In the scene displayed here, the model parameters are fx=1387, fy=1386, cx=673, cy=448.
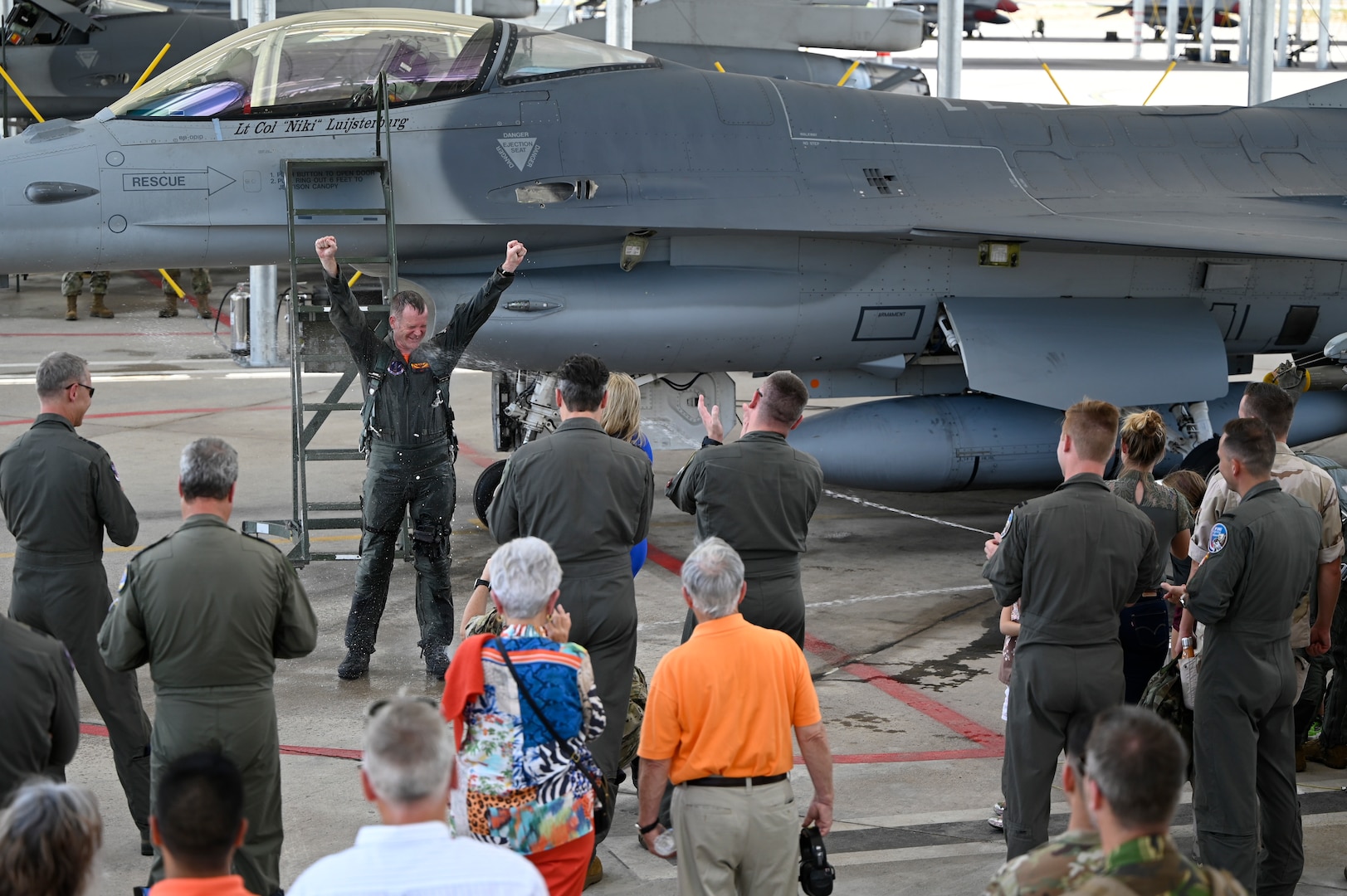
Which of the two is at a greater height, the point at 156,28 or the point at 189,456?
the point at 156,28

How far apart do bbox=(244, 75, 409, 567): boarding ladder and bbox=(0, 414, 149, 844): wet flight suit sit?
117 inches

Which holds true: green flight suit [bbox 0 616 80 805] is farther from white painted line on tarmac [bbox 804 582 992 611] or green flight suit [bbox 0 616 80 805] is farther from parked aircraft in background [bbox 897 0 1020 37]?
parked aircraft in background [bbox 897 0 1020 37]

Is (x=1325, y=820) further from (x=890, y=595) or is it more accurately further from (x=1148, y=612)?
(x=890, y=595)

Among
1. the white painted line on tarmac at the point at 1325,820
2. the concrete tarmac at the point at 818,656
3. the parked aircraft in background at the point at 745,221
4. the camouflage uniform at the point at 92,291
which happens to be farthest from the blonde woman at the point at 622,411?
the camouflage uniform at the point at 92,291

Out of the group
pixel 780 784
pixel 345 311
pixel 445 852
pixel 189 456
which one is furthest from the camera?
pixel 345 311

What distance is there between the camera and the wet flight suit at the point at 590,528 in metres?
5.07

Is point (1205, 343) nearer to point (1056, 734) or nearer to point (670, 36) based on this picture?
point (1056, 734)

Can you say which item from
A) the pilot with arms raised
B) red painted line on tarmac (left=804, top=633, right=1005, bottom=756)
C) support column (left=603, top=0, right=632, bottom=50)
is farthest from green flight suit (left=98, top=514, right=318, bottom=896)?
support column (left=603, top=0, right=632, bottom=50)

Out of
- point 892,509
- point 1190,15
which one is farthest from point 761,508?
point 1190,15

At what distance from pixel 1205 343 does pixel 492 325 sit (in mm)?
5488

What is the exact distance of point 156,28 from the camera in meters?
21.2

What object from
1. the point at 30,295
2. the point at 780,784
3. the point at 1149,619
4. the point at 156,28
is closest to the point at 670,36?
the point at 156,28

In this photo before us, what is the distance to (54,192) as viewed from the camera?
28.7 ft

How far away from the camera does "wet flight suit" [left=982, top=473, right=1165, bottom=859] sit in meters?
4.71
